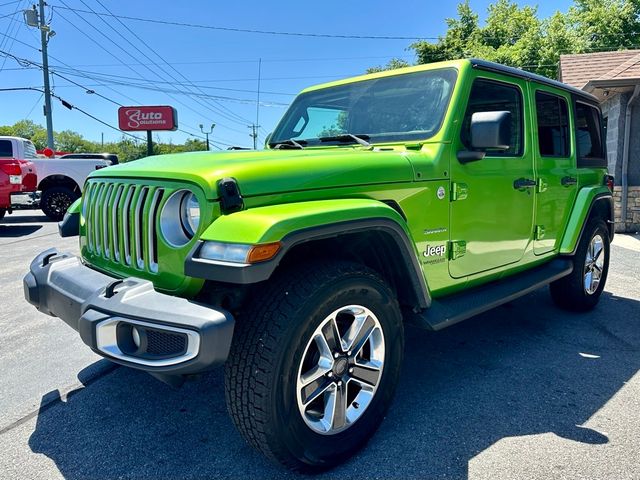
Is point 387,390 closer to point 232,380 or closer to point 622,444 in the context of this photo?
point 232,380

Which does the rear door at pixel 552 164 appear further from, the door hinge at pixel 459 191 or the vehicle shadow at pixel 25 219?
the vehicle shadow at pixel 25 219

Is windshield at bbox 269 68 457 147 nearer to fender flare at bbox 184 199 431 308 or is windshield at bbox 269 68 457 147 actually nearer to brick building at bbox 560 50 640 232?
fender flare at bbox 184 199 431 308

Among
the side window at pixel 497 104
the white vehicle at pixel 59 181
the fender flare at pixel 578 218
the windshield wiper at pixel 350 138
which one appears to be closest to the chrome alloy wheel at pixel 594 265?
the fender flare at pixel 578 218

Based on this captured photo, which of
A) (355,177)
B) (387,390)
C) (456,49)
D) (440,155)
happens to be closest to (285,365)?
(387,390)

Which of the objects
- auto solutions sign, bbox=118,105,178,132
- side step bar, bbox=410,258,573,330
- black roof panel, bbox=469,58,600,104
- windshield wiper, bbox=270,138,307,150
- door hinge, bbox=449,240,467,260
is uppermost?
auto solutions sign, bbox=118,105,178,132

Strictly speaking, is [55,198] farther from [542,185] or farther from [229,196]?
[229,196]

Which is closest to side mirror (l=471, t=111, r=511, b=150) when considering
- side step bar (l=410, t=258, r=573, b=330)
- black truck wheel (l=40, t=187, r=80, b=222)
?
side step bar (l=410, t=258, r=573, b=330)

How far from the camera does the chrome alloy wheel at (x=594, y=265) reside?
4.52 m

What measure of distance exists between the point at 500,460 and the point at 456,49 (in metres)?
28.4

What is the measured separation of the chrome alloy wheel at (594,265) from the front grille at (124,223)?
12.5ft

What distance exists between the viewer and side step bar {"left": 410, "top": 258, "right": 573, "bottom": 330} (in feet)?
8.84

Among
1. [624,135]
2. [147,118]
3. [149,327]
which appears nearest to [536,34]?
[624,135]

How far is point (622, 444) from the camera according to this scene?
7.89 ft

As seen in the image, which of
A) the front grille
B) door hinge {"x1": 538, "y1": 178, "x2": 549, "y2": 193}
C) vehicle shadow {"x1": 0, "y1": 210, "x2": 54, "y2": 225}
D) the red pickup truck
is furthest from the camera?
vehicle shadow {"x1": 0, "y1": 210, "x2": 54, "y2": 225}
